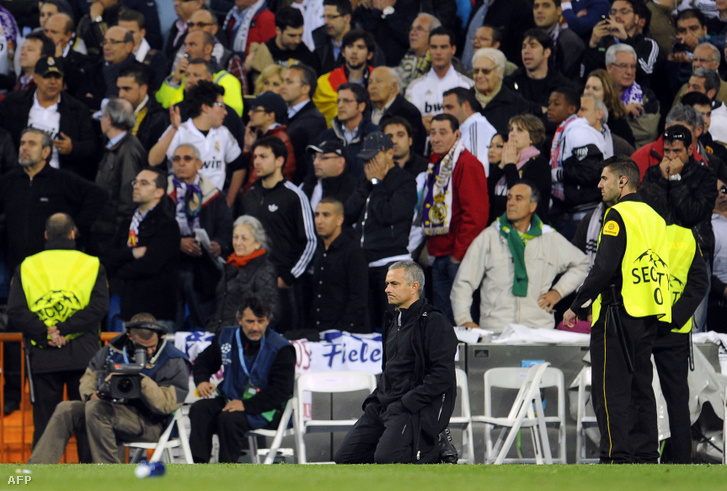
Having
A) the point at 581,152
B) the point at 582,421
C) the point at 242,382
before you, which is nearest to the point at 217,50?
the point at 581,152

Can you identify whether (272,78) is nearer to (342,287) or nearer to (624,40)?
(342,287)

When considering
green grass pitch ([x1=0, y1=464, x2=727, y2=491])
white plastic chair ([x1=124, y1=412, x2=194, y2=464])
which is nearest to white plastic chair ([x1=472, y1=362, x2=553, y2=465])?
white plastic chair ([x1=124, y1=412, x2=194, y2=464])

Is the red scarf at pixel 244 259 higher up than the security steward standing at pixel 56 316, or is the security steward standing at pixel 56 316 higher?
the red scarf at pixel 244 259

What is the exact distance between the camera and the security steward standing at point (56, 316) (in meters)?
10.2

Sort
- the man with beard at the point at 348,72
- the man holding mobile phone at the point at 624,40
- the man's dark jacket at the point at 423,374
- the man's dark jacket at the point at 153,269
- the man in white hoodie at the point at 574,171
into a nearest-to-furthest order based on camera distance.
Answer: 1. the man's dark jacket at the point at 423,374
2. the man's dark jacket at the point at 153,269
3. the man in white hoodie at the point at 574,171
4. the man with beard at the point at 348,72
5. the man holding mobile phone at the point at 624,40

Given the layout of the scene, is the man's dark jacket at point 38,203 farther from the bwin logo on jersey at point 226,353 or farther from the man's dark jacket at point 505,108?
the man's dark jacket at point 505,108

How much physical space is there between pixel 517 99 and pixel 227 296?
143 inches

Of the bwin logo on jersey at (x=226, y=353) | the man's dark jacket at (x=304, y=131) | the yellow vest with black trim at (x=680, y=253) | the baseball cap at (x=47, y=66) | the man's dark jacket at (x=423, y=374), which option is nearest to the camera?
the man's dark jacket at (x=423, y=374)

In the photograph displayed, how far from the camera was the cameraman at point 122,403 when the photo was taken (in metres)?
9.55

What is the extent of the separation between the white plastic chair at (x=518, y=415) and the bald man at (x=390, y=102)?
10.6 ft

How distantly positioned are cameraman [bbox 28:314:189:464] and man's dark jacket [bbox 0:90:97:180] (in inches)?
119

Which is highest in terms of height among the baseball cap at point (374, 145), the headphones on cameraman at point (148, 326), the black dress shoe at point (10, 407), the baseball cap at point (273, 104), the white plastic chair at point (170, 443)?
the baseball cap at point (273, 104)

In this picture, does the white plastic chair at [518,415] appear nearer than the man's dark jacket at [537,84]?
Yes

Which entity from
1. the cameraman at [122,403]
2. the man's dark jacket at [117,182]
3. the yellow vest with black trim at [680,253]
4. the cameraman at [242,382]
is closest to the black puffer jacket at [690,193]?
the yellow vest with black trim at [680,253]
